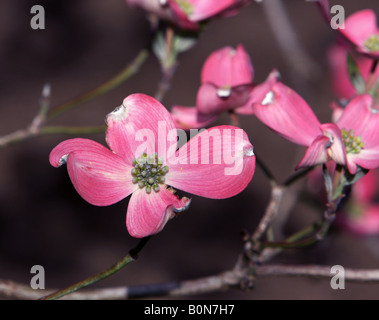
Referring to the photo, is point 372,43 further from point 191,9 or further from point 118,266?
point 118,266

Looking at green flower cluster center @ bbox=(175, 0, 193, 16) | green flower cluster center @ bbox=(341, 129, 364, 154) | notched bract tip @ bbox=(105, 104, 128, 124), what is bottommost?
green flower cluster center @ bbox=(341, 129, 364, 154)

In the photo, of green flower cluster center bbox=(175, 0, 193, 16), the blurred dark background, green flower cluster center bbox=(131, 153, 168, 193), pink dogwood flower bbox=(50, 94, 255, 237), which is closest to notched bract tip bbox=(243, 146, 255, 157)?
pink dogwood flower bbox=(50, 94, 255, 237)

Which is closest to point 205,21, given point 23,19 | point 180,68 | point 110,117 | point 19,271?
point 110,117

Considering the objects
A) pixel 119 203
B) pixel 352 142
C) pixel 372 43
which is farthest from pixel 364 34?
pixel 119 203

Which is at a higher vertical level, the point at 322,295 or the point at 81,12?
the point at 81,12

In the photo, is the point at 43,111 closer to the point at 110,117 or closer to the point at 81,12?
the point at 110,117

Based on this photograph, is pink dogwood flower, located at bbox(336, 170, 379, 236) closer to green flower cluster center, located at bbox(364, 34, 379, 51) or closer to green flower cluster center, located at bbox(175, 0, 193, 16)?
green flower cluster center, located at bbox(364, 34, 379, 51)
